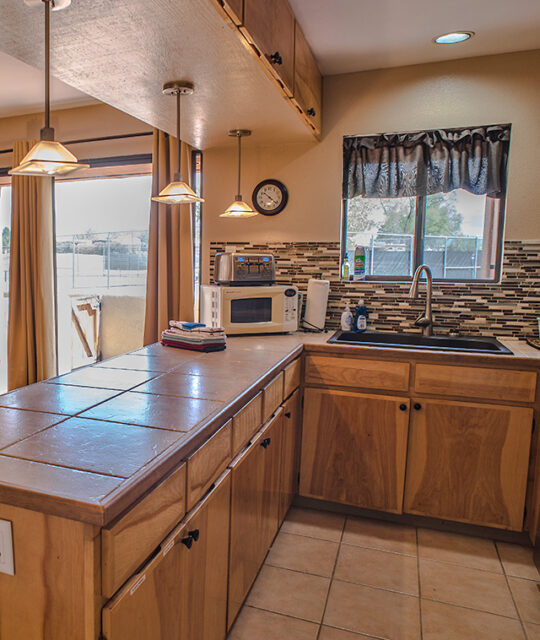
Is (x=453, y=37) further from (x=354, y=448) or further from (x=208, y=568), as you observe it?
(x=208, y=568)

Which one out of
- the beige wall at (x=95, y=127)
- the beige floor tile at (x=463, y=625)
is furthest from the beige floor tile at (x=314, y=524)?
the beige wall at (x=95, y=127)

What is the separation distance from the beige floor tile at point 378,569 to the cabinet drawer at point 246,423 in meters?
0.85

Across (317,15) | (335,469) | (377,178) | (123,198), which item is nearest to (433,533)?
(335,469)

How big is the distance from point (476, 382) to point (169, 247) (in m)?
2.17

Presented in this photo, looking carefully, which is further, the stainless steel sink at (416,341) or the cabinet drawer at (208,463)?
the stainless steel sink at (416,341)

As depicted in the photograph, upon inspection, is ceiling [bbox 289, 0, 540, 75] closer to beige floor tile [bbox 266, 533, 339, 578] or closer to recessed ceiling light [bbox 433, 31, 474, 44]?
recessed ceiling light [bbox 433, 31, 474, 44]

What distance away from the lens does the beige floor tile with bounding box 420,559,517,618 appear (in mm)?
1862

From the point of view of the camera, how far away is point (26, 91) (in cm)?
336

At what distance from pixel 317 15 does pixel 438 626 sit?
8.76ft

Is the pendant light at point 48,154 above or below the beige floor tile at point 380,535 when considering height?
above

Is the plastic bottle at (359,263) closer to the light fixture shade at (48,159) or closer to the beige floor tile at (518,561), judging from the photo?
the beige floor tile at (518,561)

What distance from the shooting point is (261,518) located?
188cm

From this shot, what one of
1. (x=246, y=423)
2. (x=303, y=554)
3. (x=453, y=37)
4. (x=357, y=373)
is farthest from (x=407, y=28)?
(x=303, y=554)

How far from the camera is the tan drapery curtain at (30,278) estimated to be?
3727 mm
